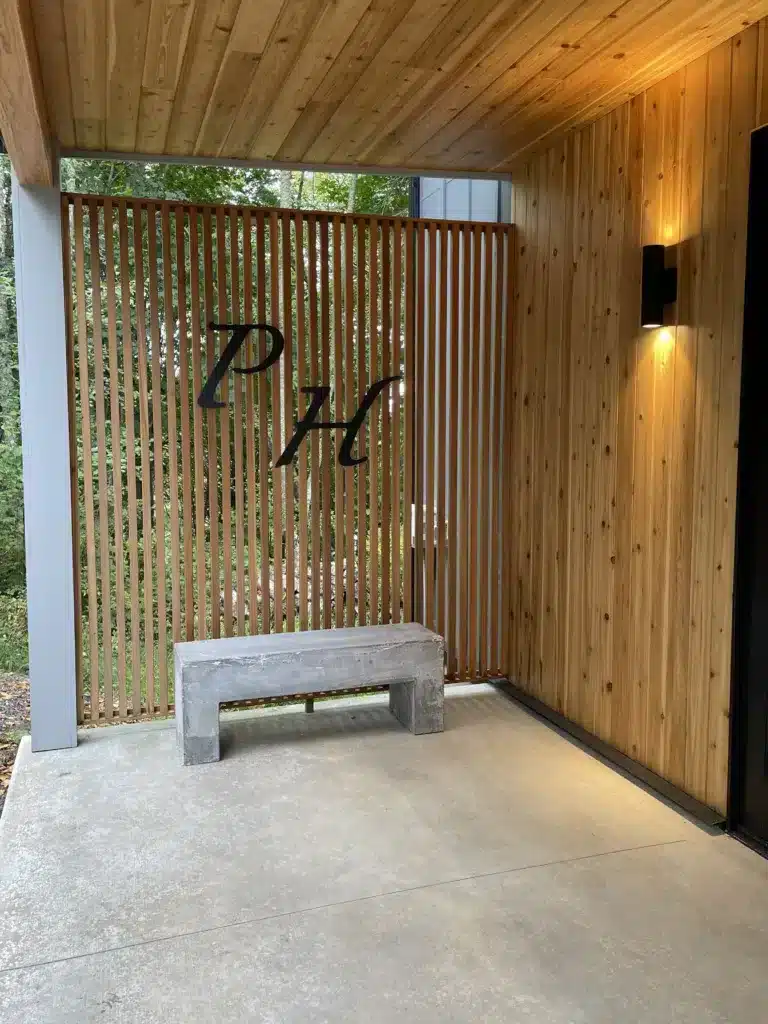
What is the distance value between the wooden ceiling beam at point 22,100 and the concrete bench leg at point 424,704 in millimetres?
2938

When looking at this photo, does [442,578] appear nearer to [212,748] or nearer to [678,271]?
[212,748]

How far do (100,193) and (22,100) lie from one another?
4.46 m

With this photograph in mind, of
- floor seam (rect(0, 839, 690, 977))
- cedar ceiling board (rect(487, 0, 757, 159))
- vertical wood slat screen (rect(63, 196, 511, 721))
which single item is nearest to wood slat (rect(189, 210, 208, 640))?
vertical wood slat screen (rect(63, 196, 511, 721))

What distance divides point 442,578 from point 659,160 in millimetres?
2462

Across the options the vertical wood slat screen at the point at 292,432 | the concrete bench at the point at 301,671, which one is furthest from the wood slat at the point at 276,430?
the concrete bench at the point at 301,671

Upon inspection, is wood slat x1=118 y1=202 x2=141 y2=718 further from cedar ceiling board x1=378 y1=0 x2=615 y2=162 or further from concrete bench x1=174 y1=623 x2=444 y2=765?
cedar ceiling board x1=378 y1=0 x2=615 y2=162

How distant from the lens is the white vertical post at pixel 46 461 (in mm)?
4082

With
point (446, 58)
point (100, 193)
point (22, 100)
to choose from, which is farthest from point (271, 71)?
point (100, 193)

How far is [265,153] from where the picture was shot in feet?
14.5

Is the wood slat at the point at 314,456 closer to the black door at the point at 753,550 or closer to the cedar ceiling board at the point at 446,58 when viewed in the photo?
the cedar ceiling board at the point at 446,58

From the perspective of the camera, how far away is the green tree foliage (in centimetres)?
800

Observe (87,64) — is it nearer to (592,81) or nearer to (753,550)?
(592,81)

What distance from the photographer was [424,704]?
439 centimetres

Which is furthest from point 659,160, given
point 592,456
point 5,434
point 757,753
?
point 5,434
